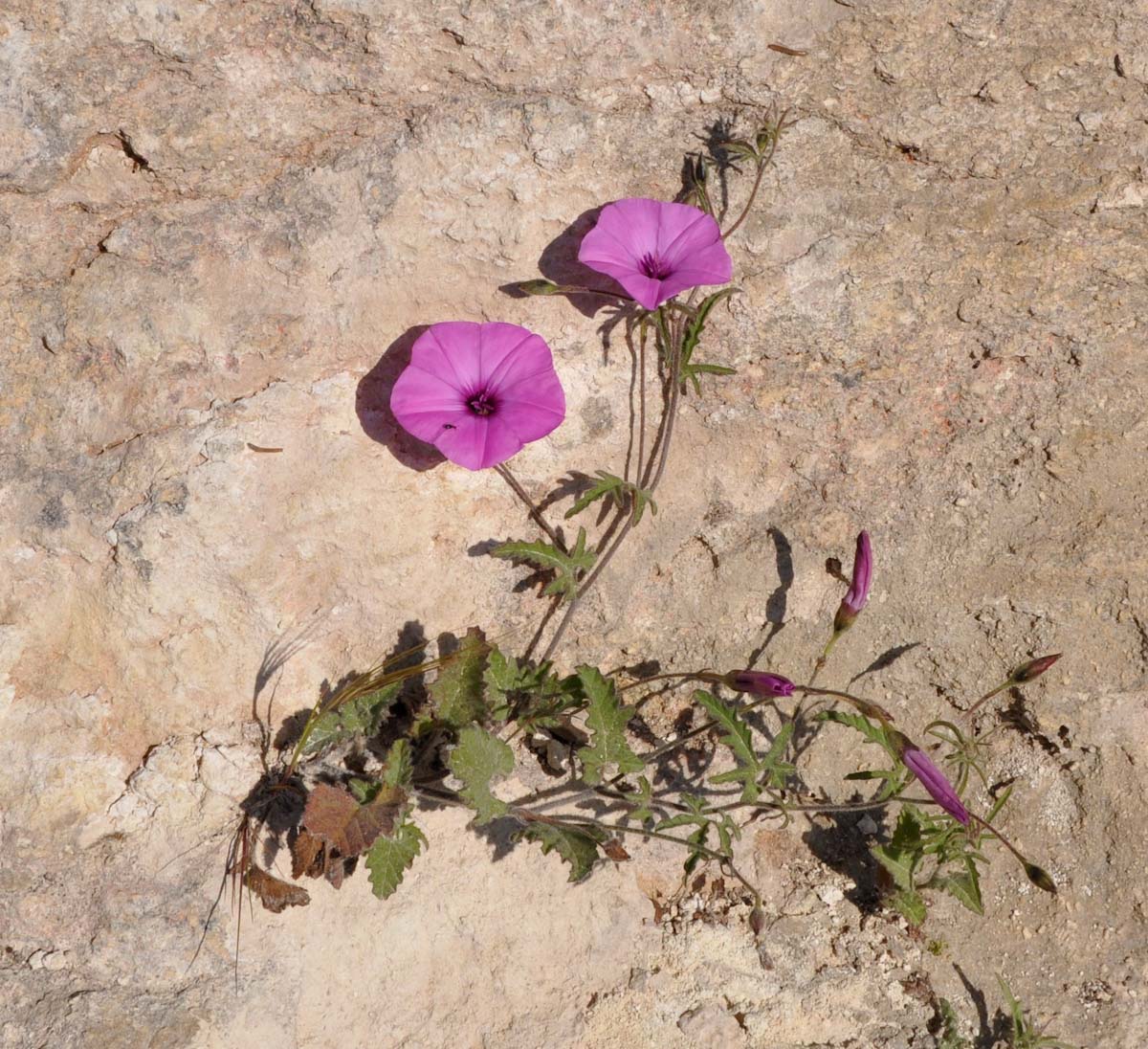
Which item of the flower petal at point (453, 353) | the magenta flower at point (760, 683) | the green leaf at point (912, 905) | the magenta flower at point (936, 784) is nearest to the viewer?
the magenta flower at point (936, 784)

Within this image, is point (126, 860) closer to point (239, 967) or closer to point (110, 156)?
point (239, 967)

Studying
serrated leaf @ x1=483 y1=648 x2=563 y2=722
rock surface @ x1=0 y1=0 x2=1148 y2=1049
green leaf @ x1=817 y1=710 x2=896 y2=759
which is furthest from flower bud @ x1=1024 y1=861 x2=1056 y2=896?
serrated leaf @ x1=483 y1=648 x2=563 y2=722

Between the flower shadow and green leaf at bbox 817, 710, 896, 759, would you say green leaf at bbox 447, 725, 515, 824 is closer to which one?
the flower shadow

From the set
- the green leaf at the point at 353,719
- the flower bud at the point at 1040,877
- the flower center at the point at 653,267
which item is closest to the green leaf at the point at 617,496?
the flower center at the point at 653,267

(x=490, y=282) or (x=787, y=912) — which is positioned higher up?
(x=490, y=282)

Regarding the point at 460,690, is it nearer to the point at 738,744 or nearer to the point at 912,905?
the point at 738,744

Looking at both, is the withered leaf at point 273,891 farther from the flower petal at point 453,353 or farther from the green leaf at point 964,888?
the green leaf at point 964,888

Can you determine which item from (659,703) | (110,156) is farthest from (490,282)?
(659,703)

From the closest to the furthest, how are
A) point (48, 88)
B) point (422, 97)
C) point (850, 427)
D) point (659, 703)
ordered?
point (48, 88) < point (422, 97) < point (850, 427) < point (659, 703)
